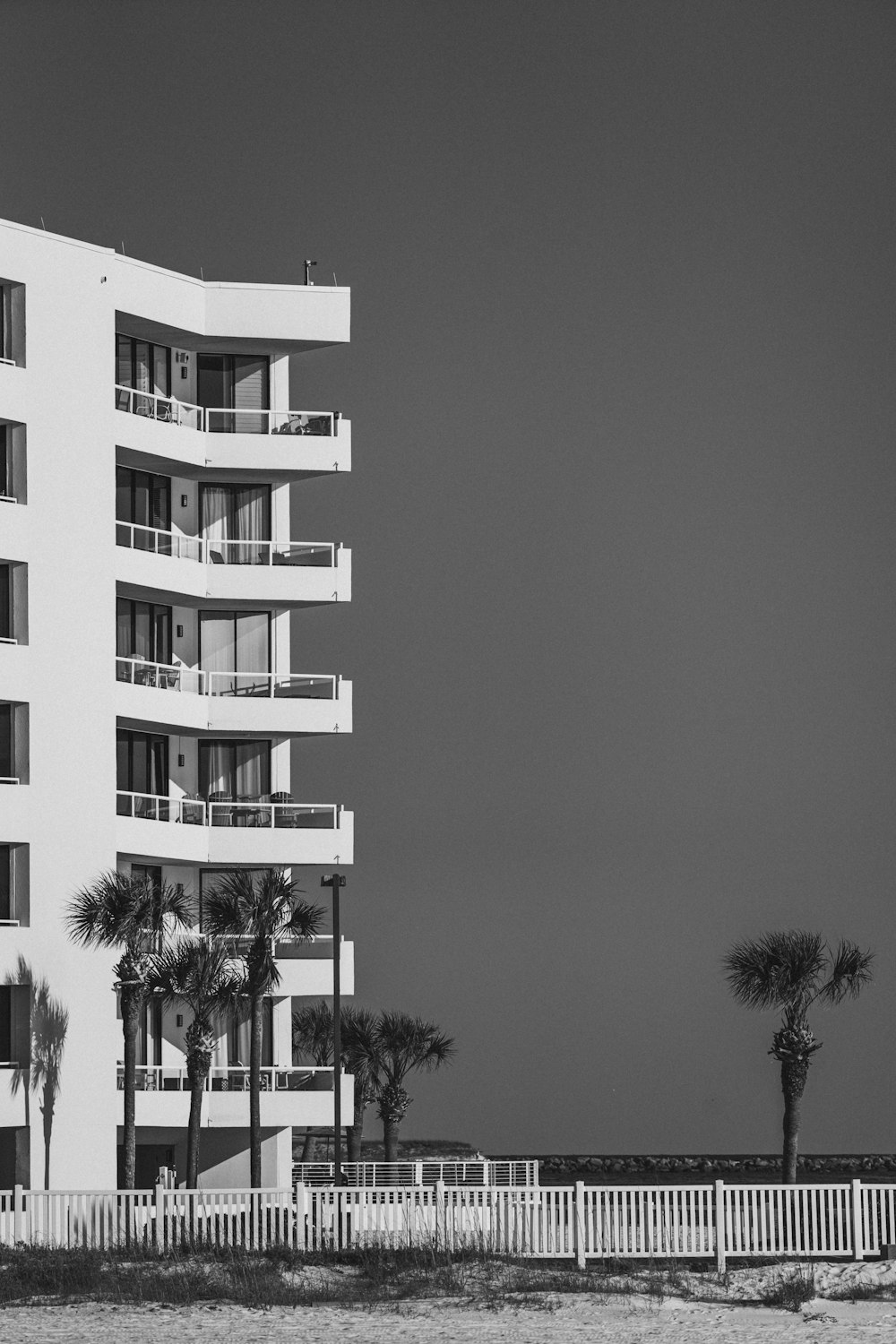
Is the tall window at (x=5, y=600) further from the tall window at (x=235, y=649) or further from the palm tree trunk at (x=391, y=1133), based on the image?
the palm tree trunk at (x=391, y=1133)

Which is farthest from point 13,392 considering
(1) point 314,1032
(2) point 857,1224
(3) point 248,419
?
(1) point 314,1032

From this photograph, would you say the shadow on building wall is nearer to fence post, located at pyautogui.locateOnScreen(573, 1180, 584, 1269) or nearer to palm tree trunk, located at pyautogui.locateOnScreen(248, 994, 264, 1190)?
palm tree trunk, located at pyautogui.locateOnScreen(248, 994, 264, 1190)

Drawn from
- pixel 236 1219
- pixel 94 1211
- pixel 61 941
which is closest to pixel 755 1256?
pixel 236 1219

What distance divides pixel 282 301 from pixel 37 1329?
30957mm

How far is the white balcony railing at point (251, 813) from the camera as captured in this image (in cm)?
5550

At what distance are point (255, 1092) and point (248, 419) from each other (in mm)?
16787

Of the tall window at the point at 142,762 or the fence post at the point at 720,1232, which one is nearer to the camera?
the fence post at the point at 720,1232

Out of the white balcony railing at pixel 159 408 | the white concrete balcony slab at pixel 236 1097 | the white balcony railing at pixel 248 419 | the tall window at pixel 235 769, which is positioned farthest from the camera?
the tall window at pixel 235 769

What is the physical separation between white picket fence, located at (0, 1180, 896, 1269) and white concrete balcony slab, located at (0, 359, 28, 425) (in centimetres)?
2047

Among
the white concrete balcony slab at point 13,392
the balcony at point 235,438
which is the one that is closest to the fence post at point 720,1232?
the white concrete balcony slab at point 13,392

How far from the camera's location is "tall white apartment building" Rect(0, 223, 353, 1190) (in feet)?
166

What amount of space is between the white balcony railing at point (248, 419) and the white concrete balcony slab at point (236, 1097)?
1571 centimetres

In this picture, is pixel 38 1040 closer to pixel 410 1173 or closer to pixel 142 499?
pixel 410 1173

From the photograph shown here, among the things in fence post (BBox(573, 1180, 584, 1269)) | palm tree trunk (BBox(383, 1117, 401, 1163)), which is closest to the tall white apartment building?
palm tree trunk (BBox(383, 1117, 401, 1163))
